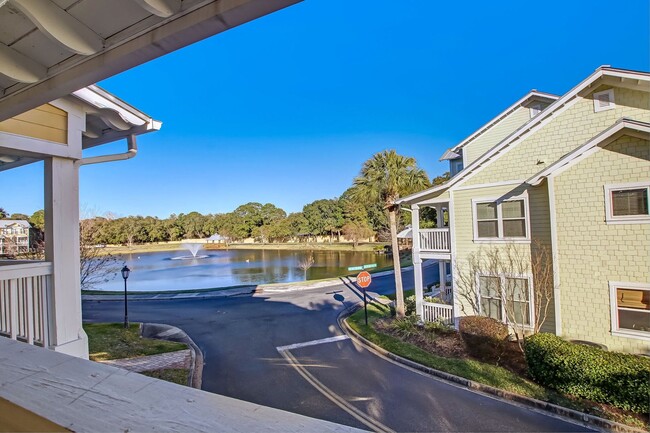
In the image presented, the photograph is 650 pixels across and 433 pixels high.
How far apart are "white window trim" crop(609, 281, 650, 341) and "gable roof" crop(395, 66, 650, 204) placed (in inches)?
192

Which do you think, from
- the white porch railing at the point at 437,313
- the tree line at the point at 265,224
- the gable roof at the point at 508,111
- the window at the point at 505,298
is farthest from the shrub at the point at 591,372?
the tree line at the point at 265,224

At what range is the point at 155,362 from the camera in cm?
919

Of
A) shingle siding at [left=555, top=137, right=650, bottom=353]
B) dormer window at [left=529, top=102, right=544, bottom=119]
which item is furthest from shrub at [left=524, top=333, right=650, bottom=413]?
dormer window at [left=529, top=102, right=544, bottom=119]

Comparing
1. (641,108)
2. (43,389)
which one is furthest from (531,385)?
(43,389)

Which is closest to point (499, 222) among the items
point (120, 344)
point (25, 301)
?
point (25, 301)

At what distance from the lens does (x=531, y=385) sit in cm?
775

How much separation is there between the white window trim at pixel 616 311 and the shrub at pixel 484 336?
259cm

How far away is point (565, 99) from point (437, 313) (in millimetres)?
8047

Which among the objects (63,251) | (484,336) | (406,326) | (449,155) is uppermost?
(449,155)

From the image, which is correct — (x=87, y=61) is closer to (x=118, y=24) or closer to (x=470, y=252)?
(x=118, y=24)

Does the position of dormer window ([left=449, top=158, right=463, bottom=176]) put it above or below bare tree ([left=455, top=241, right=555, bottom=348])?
above

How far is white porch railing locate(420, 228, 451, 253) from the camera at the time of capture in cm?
1271

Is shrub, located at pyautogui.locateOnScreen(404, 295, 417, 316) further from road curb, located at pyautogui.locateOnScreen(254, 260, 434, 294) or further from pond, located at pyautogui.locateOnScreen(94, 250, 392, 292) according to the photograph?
pond, located at pyautogui.locateOnScreen(94, 250, 392, 292)

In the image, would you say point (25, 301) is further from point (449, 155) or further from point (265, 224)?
point (265, 224)
